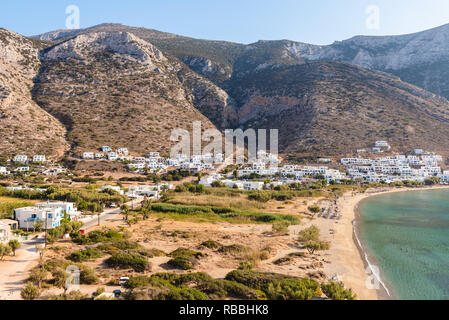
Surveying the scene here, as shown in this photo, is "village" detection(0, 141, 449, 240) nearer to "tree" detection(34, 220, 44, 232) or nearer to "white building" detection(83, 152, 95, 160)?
"white building" detection(83, 152, 95, 160)

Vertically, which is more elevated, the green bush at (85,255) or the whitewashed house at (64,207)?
the whitewashed house at (64,207)

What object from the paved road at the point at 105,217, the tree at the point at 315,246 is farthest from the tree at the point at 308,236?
the paved road at the point at 105,217

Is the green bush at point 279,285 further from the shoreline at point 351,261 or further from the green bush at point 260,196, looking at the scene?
the green bush at point 260,196

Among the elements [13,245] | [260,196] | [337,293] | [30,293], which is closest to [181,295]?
[30,293]

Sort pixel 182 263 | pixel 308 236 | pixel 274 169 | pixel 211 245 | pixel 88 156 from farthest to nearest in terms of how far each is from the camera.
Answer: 1. pixel 274 169
2. pixel 88 156
3. pixel 308 236
4. pixel 211 245
5. pixel 182 263

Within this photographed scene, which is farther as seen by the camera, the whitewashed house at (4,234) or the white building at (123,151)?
the white building at (123,151)

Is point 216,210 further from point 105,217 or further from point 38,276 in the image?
point 38,276
